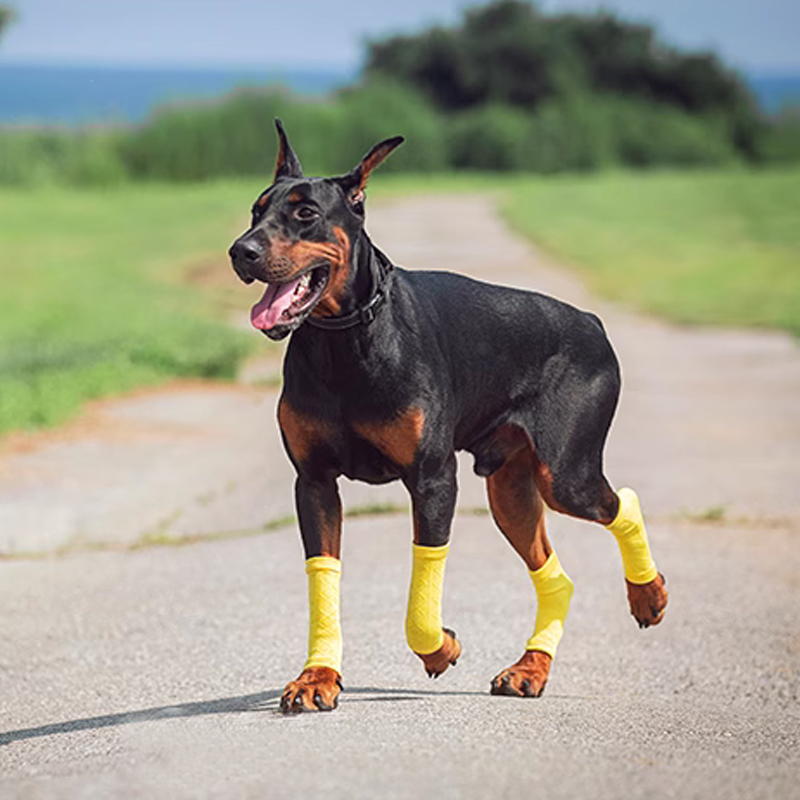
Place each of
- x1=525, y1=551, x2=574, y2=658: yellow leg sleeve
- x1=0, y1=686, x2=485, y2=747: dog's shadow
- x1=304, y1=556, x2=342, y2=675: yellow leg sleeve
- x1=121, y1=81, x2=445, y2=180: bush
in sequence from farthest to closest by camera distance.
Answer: x1=121, y1=81, x2=445, y2=180: bush
x1=525, y1=551, x2=574, y2=658: yellow leg sleeve
x1=0, y1=686, x2=485, y2=747: dog's shadow
x1=304, y1=556, x2=342, y2=675: yellow leg sleeve

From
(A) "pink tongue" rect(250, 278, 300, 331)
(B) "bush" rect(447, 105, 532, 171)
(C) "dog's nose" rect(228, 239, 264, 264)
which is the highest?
(C) "dog's nose" rect(228, 239, 264, 264)

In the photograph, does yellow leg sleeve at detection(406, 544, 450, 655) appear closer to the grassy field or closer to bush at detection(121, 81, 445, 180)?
the grassy field

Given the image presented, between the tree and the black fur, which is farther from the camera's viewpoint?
the tree

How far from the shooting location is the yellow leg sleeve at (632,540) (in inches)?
217

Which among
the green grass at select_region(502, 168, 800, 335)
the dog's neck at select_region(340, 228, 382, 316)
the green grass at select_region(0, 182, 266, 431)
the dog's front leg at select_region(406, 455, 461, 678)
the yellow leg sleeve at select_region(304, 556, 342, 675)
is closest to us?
the dog's neck at select_region(340, 228, 382, 316)

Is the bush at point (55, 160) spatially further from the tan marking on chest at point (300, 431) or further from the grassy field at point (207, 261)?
the tan marking on chest at point (300, 431)

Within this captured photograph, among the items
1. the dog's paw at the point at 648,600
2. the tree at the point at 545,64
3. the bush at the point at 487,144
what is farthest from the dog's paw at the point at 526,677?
the tree at the point at 545,64

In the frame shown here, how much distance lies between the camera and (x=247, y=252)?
4277mm

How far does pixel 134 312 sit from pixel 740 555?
1148cm

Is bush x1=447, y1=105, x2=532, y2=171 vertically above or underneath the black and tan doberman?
underneath

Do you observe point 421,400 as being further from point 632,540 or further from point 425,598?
point 632,540

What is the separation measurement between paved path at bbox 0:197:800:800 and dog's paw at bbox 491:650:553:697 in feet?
0.28

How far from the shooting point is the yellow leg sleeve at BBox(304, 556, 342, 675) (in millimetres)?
4824

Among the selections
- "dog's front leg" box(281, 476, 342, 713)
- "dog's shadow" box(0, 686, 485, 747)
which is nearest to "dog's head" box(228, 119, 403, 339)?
"dog's front leg" box(281, 476, 342, 713)
